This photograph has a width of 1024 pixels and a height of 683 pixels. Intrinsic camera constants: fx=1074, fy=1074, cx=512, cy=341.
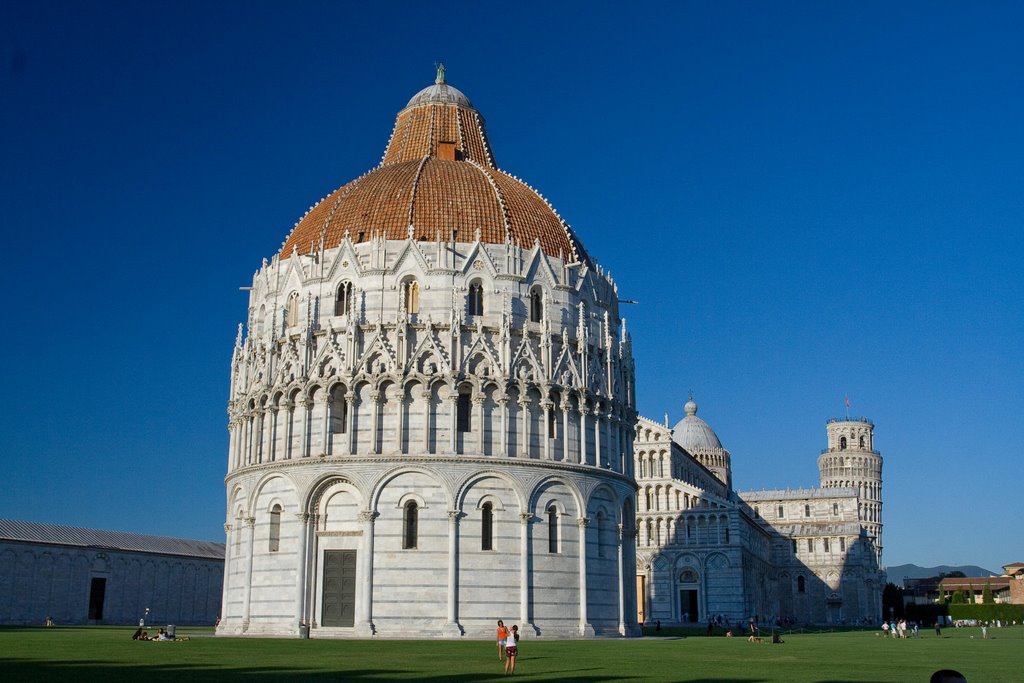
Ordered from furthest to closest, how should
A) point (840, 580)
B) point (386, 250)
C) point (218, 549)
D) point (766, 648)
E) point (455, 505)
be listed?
point (840, 580) → point (218, 549) → point (386, 250) → point (455, 505) → point (766, 648)

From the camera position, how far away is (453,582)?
147 ft

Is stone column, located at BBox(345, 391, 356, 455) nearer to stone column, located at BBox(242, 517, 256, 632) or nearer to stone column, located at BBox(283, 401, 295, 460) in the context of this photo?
stone column, located at BBox(283, 401, 295, 460)

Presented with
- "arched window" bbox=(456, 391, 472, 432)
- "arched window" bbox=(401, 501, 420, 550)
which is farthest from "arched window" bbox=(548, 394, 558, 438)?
"arched window" bbox=(401, 501, 420, 550)

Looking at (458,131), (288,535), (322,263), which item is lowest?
(288,535)

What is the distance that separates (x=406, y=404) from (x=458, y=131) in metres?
19.8

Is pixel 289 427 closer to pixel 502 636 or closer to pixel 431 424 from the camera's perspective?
pixel 431 424

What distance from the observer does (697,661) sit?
31.2 m

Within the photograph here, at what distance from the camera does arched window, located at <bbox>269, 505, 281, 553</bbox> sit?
4722cm

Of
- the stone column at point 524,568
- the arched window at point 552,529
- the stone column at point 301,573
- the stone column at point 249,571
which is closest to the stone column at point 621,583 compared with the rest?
the arched window at point 552,529

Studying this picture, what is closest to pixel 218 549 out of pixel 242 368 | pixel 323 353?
pixel 242 368

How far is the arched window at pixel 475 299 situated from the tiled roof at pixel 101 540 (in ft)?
150

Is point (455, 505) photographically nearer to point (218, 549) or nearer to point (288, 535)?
point (288, 535)

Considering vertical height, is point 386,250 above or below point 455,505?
above

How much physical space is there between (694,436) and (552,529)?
260ft
